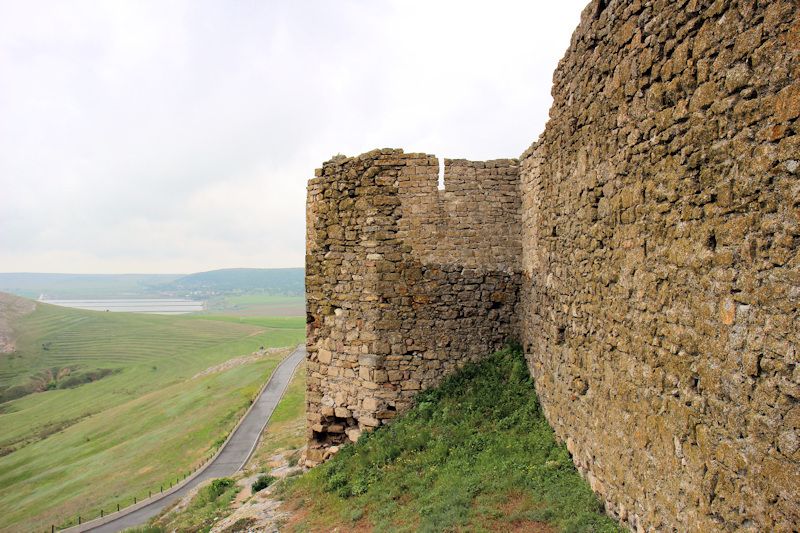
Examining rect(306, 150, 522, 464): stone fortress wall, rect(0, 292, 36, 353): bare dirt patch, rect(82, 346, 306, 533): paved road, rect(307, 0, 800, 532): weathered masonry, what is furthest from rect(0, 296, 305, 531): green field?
rect(307, 0, 800, 532): weathered masonry

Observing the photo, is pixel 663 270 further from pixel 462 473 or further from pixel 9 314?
pixel 9 314

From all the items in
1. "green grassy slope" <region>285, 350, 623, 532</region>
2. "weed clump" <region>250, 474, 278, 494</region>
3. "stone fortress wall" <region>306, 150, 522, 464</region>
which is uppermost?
"stone fortress wall" <region>306, 150, 522, 464</region>

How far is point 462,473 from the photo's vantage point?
7988 mm

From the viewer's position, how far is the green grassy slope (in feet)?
21.3

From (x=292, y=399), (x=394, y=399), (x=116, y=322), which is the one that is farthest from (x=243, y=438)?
(x=116, y=322)

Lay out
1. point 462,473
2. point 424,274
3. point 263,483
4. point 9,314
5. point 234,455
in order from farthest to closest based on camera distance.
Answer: point 9,314, point 234,455, point 263,483, point 424,274, point 462,473

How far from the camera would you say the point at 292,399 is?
138 ft

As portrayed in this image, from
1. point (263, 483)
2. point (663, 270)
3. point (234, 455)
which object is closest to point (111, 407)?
point (234, 455)

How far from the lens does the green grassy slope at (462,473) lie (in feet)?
21.3

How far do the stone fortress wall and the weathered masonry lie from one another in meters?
0.07

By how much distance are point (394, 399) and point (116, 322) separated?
5709 inches

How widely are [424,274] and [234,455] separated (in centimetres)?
2591

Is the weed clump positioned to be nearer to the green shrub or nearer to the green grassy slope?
the green shrub

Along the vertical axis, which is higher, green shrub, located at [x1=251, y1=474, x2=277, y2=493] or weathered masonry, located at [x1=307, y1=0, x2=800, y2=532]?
weathered masonry, located at [x1=307, y1=0, x2=800, y2=532]
